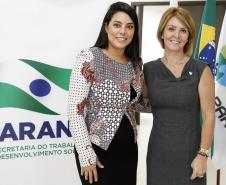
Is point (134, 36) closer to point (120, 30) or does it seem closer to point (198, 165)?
point (120, 30)

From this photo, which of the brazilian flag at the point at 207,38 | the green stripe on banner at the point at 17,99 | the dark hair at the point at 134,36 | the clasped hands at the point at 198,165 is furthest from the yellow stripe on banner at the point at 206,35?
the green stripe on banner at the point at 17,99

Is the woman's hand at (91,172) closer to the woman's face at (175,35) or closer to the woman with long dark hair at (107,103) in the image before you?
the woman with long dark hair at (107,103)

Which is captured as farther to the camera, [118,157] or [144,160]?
[144,160]

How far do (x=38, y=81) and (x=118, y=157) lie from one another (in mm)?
765

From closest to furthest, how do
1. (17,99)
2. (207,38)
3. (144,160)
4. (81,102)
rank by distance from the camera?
1. (81,102)
2. (17,99)
3. (207,38)
4. (144,160)

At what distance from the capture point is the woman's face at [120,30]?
154 cm

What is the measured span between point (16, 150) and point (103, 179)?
28.1 inches

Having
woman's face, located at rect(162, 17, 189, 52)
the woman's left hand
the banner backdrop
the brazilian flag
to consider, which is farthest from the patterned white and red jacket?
the brazilian flag

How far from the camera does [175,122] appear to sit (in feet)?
4.89

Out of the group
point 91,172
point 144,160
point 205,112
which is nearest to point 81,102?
point 91,172

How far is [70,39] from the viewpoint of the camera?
6.70ft

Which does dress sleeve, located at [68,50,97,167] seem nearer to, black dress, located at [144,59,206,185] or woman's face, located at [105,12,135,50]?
woman's face, located at [105,12,135,50]

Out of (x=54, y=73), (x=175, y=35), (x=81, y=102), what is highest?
(x=175, y=35)

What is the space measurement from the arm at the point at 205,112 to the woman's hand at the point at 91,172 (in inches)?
17.6
